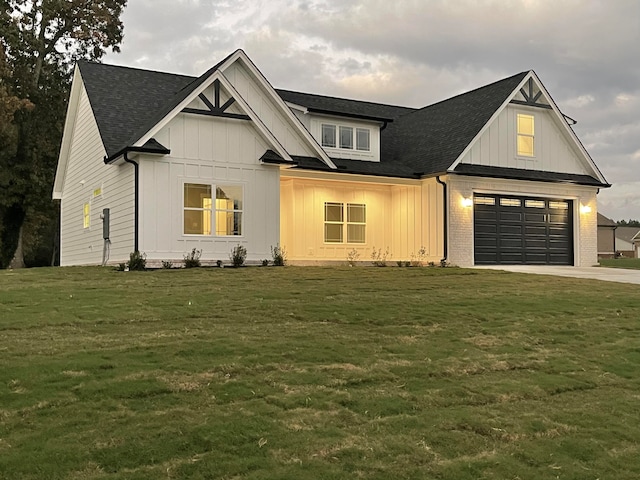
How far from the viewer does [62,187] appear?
88.6 feet

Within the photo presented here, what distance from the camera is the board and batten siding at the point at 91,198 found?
1865 cm

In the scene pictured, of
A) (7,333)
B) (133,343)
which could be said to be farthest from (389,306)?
(7,333)

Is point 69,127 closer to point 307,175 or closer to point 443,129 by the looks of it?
point 307,175

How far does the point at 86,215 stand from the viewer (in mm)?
22859

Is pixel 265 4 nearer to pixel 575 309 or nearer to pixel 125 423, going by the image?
pixel 575 309

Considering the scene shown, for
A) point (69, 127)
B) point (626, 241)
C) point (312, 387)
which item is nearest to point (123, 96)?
point (69, 127)

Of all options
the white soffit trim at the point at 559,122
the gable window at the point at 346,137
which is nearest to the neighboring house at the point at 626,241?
the white soffit trim at the point at 559,122

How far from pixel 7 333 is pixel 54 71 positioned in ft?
96.8

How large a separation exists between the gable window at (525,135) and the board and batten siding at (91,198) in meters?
13.3

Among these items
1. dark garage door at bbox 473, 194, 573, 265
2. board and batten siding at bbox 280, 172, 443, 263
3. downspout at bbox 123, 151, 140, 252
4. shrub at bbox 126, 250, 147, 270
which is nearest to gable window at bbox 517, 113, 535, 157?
dark garage door at bbox 473, 194, 573, 265

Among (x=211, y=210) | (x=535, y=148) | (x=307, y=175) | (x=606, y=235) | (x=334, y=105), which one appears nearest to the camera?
(x=211, y=210)

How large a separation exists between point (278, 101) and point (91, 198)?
22.8 feet

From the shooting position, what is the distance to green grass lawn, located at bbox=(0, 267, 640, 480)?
512 cm

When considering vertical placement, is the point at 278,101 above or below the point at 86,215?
above
